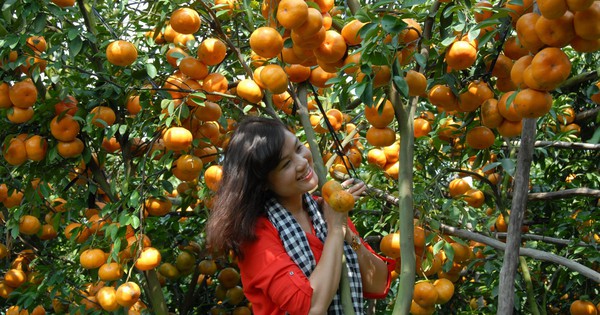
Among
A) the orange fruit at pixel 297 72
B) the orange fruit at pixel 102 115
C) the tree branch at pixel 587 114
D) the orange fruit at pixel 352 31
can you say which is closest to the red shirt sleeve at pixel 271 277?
the orange fruit at pixel 297 72

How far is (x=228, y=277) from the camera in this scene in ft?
14.0

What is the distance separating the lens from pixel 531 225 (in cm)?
396

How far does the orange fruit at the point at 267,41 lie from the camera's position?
2021 millimetres

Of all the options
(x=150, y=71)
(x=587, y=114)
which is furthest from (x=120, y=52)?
(x=587, y=114)

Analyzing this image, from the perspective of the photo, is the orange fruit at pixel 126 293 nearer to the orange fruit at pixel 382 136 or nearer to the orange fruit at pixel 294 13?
the orange fruit at pixel 382 136

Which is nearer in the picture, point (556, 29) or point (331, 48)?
point (556, 29)

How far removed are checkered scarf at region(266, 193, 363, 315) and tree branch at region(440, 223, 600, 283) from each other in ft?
1.52

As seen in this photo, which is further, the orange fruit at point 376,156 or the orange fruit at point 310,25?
the orange fruit at point 376,156

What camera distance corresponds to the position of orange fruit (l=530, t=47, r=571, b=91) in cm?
162

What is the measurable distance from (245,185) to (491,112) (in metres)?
0.81

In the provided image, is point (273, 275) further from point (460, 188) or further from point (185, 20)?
point (460, 188)

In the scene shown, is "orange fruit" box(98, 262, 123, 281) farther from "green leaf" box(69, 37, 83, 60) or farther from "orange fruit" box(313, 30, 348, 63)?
"orange fruit" box(313, 30, 348, 63)

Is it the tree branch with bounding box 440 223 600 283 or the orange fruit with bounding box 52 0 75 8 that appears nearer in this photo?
the tree branch with bounding box 440 223 600 283

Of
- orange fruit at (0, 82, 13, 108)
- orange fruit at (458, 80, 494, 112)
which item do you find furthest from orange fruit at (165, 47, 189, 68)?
orange fruit at (458, 80, 494, 112)
